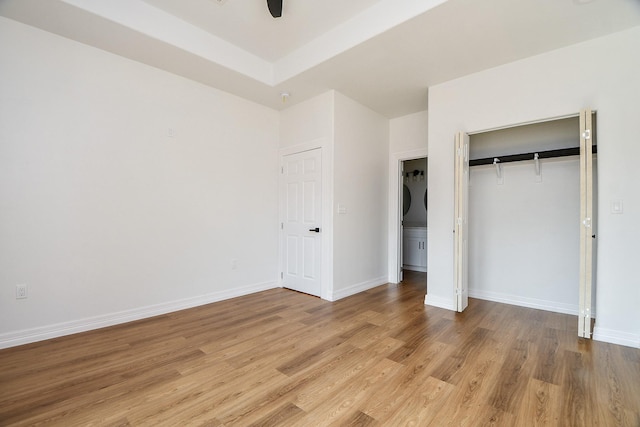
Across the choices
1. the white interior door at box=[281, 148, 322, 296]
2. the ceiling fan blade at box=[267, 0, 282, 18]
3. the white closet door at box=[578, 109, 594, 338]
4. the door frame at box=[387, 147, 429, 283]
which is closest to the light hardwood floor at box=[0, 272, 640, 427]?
the white closet door at box=[578, 109, 594, 338]

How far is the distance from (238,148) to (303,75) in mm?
1375

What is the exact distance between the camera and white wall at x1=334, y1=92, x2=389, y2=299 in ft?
13.2

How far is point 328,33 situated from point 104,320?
385 centimetres

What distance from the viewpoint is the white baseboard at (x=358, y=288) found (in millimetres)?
3950

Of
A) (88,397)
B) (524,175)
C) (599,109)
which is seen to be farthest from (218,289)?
(599,109)

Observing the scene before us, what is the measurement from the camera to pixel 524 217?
3.66 m

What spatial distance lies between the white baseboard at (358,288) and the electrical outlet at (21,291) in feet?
10.3

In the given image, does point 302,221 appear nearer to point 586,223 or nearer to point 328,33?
point 328,33

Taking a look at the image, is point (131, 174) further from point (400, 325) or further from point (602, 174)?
point (602, 174)

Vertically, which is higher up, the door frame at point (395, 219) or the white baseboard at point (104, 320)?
the door frame at point (395, 219)

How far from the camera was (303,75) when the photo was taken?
3518 millimetres

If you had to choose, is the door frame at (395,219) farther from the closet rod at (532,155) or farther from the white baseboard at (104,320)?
the white baseboard at (104,320)

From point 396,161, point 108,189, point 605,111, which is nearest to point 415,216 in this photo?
point 396,161

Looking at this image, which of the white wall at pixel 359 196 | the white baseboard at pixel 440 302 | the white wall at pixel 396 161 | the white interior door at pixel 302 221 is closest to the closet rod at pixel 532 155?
the white wall at pixel 396 161
